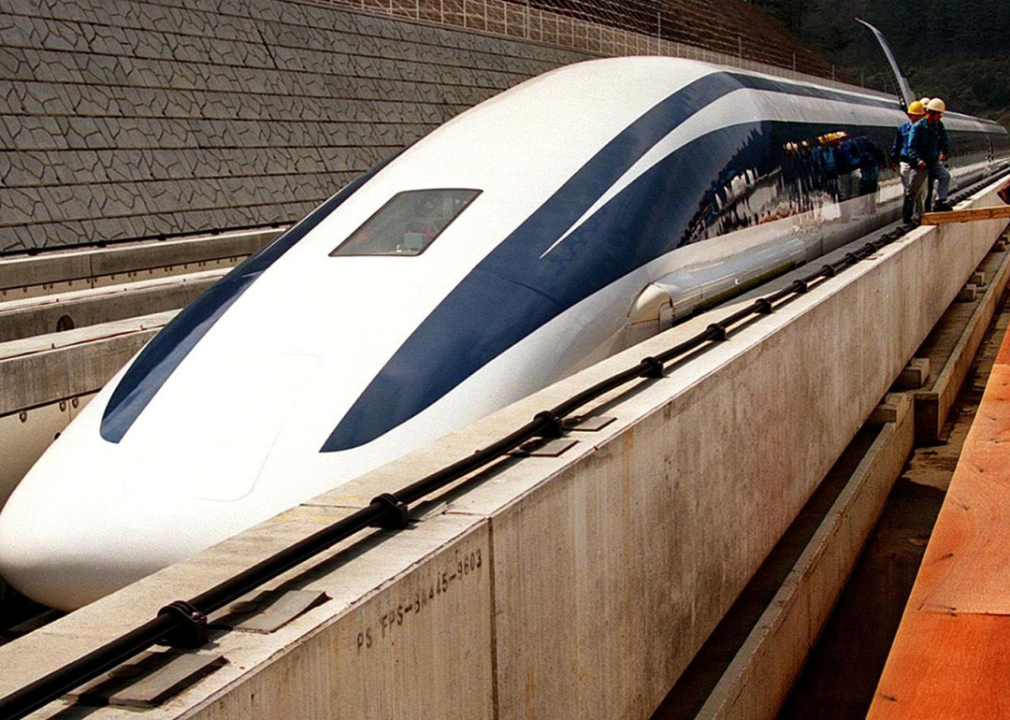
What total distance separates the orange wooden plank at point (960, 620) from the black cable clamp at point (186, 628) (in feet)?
4.02

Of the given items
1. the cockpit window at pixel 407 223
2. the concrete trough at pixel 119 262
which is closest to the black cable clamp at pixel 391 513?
the cockpit window at pixel 407 223

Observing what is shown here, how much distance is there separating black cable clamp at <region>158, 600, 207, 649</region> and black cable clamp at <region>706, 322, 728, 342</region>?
148 inches

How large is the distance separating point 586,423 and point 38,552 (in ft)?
5.97

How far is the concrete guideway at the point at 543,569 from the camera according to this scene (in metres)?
2.79

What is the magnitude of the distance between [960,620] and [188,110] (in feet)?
53.9

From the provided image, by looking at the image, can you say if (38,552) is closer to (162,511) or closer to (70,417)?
(162,511)

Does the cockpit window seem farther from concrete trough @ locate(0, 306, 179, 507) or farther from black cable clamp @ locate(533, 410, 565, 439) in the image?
black cable clamp @ locate(533, 410, 565, 439)

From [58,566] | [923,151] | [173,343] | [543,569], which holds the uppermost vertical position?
[923,151]

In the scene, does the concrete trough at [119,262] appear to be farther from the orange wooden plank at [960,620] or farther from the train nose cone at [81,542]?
the orange wooden plank at [960,620]

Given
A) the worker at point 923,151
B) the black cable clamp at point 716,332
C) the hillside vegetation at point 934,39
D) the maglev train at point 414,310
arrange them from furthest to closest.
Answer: the hillside vegetation at point 934,39, the worker at point 923,151, the black cable clamp at point 716,332, the maglev train at point 414,310

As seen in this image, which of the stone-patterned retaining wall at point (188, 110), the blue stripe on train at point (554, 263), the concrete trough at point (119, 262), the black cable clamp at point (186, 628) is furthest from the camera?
the stone-patterned retaining wall at point (188, 110)

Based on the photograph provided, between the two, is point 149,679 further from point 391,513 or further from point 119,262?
point 119,262

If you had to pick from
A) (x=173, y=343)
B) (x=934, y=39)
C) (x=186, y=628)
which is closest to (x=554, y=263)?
(x=173, y=343)

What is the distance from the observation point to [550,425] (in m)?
4.29
